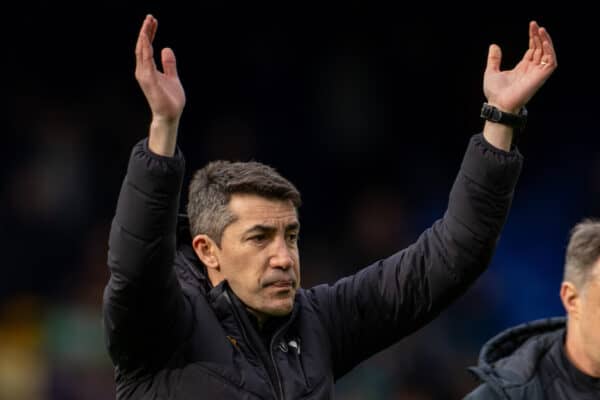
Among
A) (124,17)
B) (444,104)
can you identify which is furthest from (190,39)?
(444,104)

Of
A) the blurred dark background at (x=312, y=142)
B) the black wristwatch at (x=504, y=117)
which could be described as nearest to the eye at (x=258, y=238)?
the black wristwatch at (x=504, y=117)

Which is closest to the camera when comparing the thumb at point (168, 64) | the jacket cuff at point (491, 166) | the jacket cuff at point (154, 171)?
the jacket cuff at point (154, 171)

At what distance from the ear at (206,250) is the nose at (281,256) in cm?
17

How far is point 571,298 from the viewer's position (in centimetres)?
364

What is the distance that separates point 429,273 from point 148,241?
795 mm

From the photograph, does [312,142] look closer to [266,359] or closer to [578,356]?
[578,356]

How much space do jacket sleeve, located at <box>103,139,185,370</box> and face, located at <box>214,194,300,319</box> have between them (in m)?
0.27

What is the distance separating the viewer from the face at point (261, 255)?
331 centimetres

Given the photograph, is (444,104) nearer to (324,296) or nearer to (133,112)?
(133,112)

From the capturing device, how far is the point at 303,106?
23.6ft

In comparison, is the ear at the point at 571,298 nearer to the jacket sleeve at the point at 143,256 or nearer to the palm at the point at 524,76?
the palm at the point at 524,76

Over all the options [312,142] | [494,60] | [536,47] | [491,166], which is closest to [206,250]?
[491,166]

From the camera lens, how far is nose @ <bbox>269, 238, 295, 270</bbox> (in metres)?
3.31

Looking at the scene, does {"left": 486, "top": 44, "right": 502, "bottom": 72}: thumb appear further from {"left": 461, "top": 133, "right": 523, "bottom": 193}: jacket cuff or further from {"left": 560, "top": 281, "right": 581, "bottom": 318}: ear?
{"left": 560, "top": 281, "right": 581, "bottom": 318}: ear
